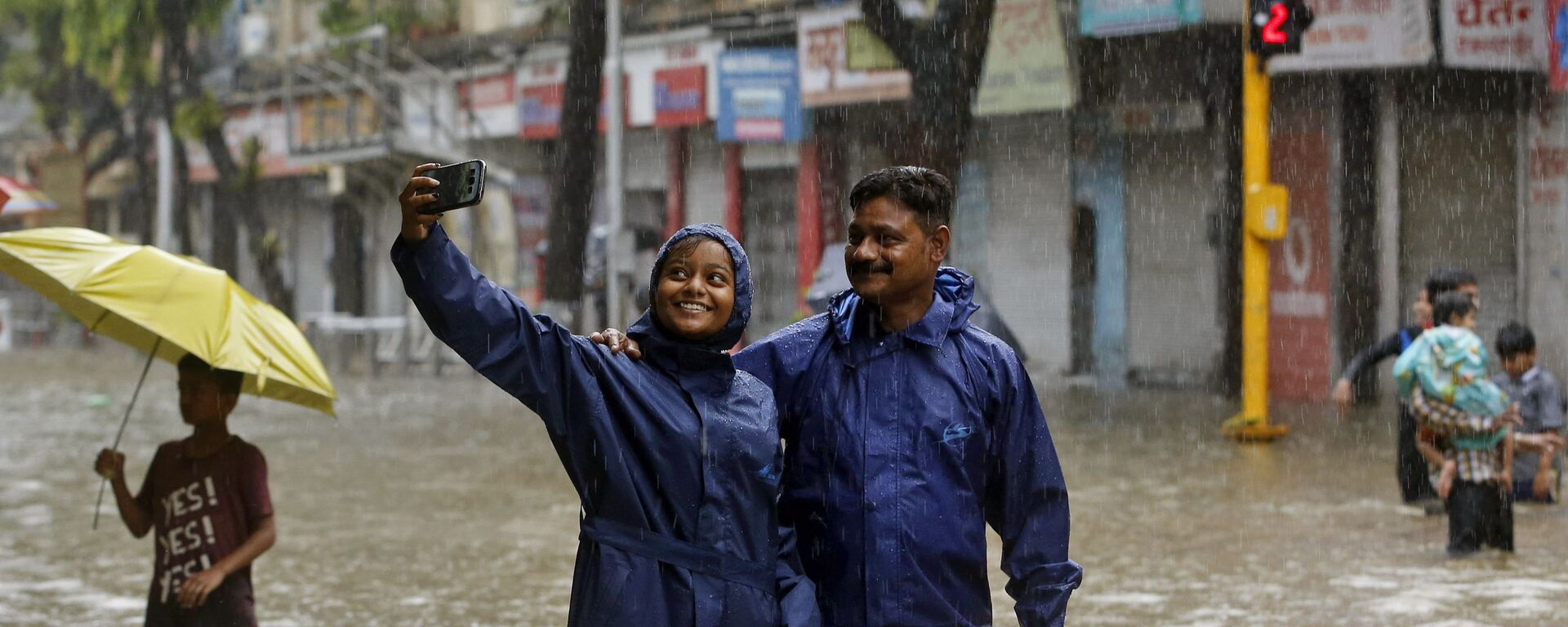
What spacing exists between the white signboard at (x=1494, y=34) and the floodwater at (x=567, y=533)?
2957 millimetres

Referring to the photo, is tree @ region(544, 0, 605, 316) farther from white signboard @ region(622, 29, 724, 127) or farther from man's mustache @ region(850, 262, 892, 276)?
man's mustache @ region(850, 262, 892, 276)

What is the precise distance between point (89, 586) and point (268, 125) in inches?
1227

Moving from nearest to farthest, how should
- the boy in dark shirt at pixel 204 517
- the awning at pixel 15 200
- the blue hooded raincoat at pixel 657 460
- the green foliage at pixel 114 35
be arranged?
1. the blue hooded raincoat at pixel 657 460
2. the boy in dark shirt at pixel 204 517
3. the awning at pixel 15 200
4. the green foliage at pixel 114 35

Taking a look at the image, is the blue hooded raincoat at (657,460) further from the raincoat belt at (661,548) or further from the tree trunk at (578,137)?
the tree trunk at (578,137)

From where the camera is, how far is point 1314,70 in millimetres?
17203

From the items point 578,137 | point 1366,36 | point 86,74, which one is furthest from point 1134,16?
point 86,74

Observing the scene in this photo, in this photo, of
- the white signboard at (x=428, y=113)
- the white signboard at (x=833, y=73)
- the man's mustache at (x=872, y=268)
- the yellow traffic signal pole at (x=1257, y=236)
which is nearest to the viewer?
the man's mustache at (x=872, y=268)

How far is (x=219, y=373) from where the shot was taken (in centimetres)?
567

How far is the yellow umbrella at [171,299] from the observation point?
553 centimetres

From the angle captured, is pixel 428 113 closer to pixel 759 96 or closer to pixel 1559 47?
pixel 759 96

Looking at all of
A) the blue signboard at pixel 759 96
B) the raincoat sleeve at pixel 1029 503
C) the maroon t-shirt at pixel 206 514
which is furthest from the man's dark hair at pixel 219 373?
the blue signboard at pixel 759 96

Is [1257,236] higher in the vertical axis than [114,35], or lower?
lower

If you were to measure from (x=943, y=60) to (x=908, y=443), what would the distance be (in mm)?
10925

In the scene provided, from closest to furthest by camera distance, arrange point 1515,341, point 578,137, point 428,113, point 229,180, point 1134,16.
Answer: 1. point 1515,341
2. point 1134,16
3. point 578,137
4. point 229,180
5. point 428,113
